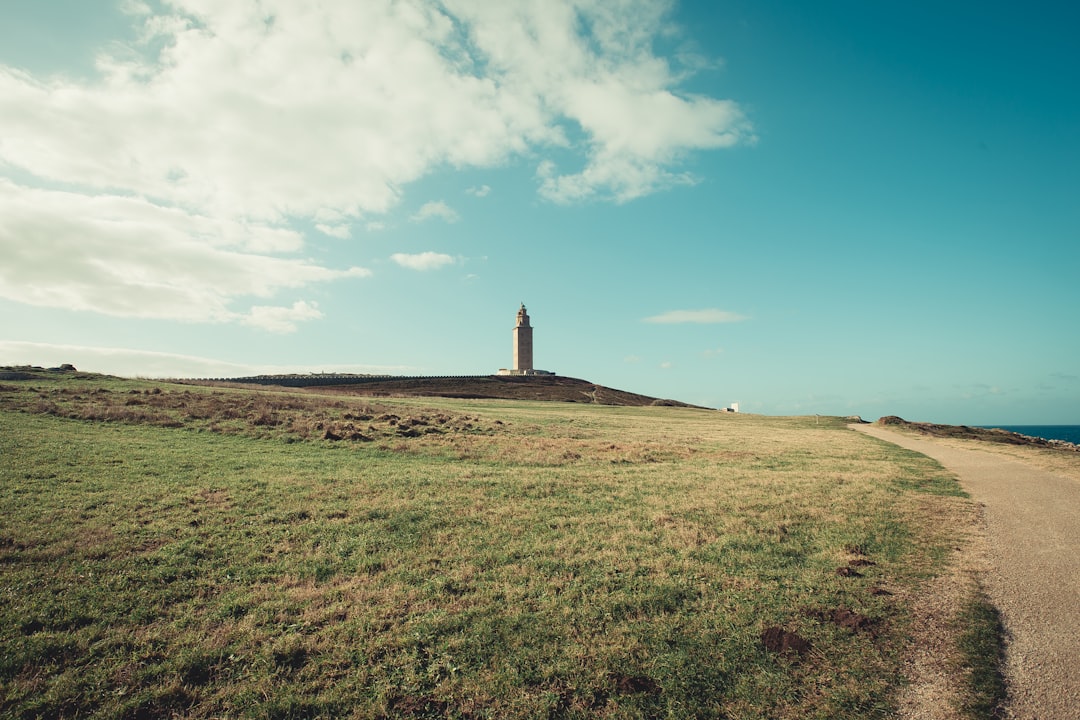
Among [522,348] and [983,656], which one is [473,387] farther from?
[983,656]

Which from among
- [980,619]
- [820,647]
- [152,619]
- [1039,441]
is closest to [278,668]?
[152,619]

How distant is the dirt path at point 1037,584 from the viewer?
668cm

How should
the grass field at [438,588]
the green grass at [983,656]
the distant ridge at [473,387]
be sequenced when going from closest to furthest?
1. the green grass at [983,656]
2. the grass field at [438,588]
3. the distant ridge at [473,387]

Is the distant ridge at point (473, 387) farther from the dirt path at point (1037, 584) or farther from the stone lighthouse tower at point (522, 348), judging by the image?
the dirt path at point (1037, 584)

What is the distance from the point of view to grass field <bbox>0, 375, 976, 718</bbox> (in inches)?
262

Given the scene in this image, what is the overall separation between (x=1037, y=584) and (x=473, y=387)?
312ft

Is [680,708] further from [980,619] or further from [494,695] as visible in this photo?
[980,619]

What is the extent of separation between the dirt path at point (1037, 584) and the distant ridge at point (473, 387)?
71.6 meters

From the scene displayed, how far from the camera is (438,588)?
9812mm

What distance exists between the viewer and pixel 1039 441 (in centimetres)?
4434

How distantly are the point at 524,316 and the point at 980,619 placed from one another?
145 m

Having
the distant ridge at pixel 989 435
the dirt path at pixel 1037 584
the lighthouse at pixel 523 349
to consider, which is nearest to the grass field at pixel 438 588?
the dirt path at pixel 1037 584

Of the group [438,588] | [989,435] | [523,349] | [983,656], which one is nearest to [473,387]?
[523,349]

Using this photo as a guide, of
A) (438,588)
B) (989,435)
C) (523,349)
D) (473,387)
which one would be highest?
(523,349)
